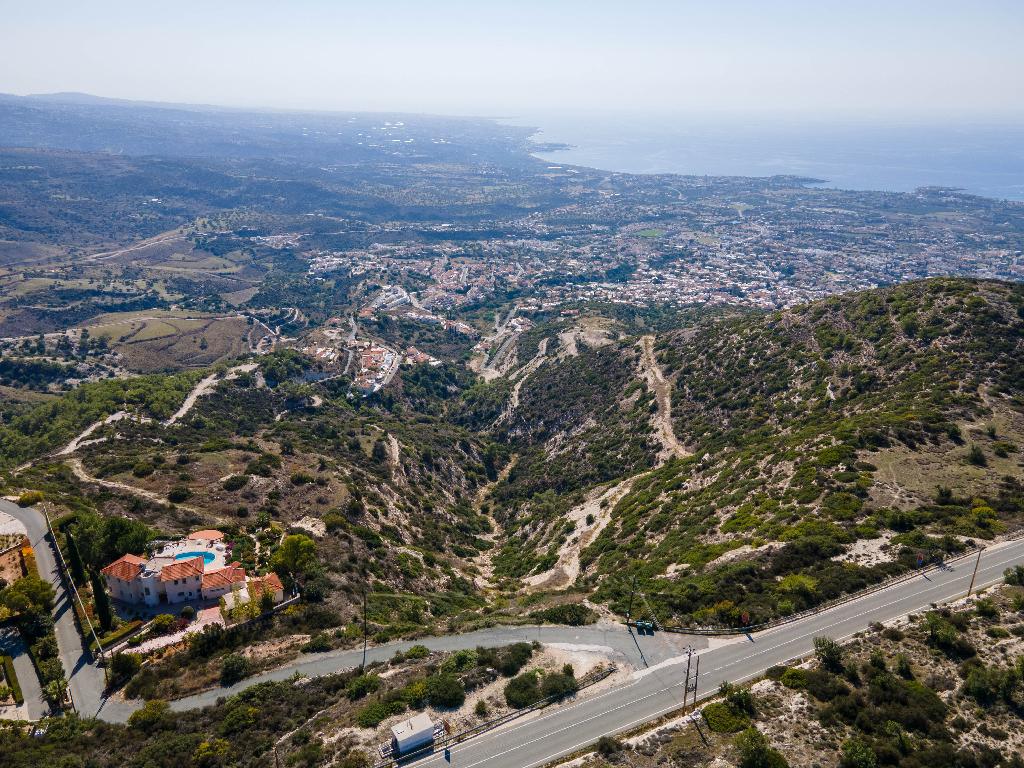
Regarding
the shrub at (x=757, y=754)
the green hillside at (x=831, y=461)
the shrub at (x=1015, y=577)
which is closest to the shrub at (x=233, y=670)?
the green hillside at (x=831, y=461)

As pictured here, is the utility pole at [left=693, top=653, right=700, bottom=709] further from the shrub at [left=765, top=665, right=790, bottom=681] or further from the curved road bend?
the shrub at [left=765, top=665, right=790, bottom=681]

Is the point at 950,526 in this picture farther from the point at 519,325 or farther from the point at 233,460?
the point at 519,325

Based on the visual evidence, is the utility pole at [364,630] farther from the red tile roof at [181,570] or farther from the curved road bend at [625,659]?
the red tile roof at [181,570]

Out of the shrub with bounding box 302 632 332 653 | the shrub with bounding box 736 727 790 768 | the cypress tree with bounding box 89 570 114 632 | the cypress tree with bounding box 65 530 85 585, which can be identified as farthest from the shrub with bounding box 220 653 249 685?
the shrub with bounding box 736 727 790 768

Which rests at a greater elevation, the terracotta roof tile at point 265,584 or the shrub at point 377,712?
the shrub at point 377,712

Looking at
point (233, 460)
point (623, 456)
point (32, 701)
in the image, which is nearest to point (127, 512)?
point (233, 460)

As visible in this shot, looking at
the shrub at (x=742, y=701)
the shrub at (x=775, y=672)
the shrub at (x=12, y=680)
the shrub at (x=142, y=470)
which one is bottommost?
the shrub at (x=142, y=470)

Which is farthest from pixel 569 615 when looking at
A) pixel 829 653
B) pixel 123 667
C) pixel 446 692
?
pixel 123 667
